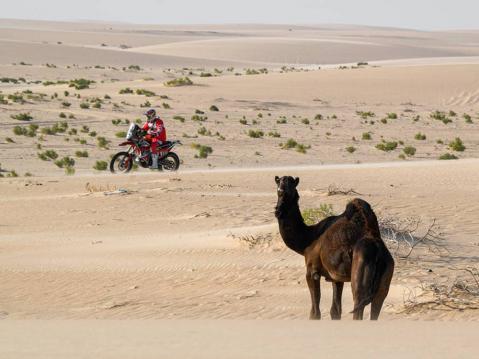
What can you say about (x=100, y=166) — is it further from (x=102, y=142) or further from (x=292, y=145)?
(x=292, y=145)

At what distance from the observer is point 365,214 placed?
325 inches

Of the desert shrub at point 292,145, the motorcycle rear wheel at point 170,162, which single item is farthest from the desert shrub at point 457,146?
the motorcycle rear wheel at point 170,162

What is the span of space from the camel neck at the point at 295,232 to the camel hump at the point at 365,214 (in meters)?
0.45

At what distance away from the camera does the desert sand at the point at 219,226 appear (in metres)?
7.46

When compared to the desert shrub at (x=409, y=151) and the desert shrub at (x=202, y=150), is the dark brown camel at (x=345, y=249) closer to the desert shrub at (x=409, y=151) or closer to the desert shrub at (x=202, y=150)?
the desert shrub at (x=202, y=150)

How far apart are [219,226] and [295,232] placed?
811 centimetres

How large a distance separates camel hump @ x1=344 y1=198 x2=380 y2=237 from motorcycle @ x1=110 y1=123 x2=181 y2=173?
15.5 meters

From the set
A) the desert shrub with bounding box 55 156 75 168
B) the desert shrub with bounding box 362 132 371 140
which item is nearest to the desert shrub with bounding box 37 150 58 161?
the desert shrub with bounding box 55 156 75 168

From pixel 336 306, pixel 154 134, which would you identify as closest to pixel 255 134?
pixel 154 134

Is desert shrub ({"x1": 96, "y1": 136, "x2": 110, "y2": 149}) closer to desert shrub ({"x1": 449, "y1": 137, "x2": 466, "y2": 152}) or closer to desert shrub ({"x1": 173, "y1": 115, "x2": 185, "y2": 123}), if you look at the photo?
desert shrub ({"x1": 173, "y1": 115, "x2": 185, "y2": 123})

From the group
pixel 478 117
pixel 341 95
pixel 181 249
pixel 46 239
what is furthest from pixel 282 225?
pixel 341 95

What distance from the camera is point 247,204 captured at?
18719mm

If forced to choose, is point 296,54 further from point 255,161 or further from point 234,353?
point 234,353

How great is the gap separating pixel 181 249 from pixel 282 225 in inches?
239
